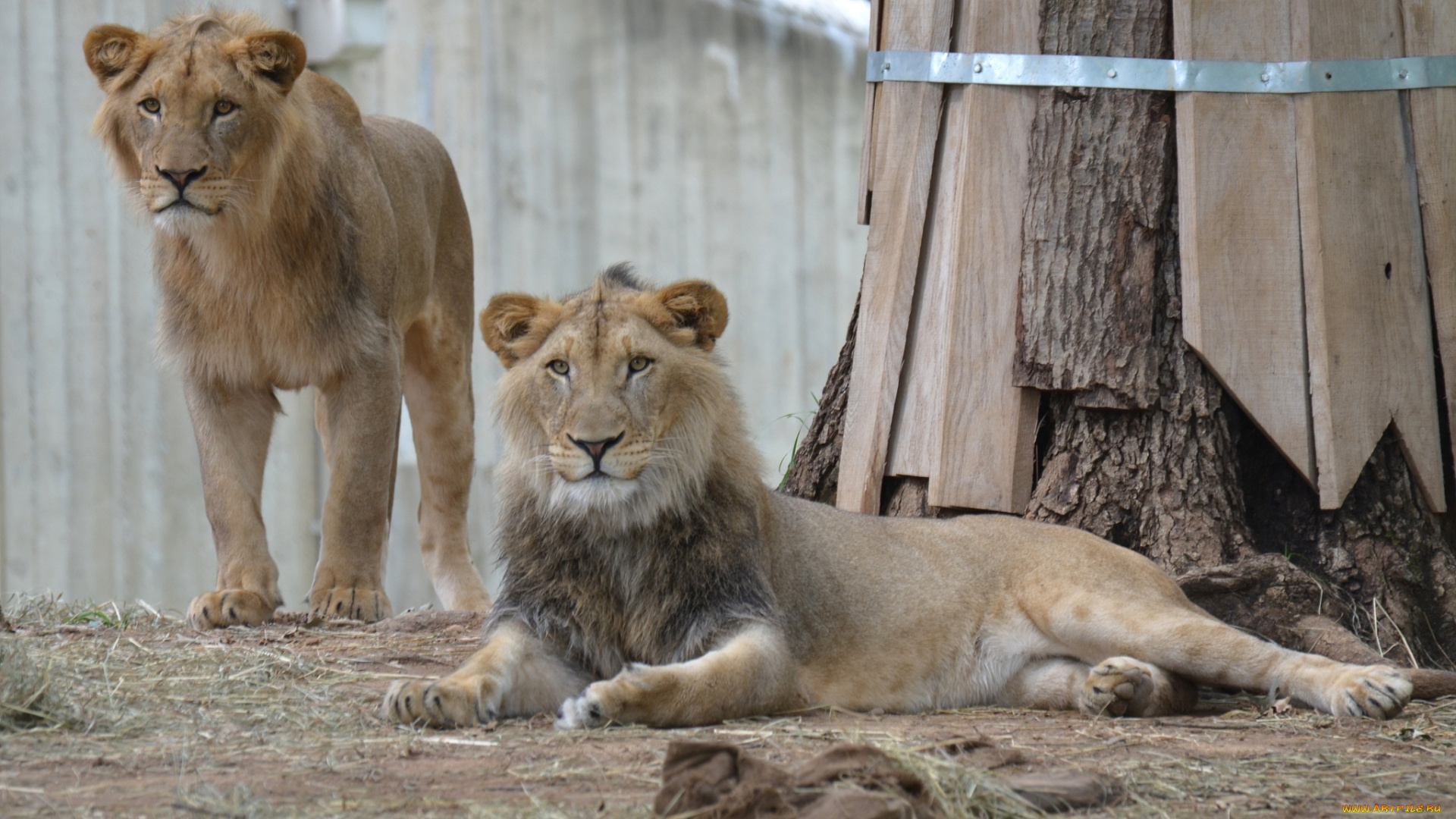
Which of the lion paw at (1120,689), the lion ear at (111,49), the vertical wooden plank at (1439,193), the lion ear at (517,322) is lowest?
the lion paw at (1120,689)

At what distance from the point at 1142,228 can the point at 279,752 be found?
267cm

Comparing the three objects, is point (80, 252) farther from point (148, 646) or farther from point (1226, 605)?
point (1226, 605)

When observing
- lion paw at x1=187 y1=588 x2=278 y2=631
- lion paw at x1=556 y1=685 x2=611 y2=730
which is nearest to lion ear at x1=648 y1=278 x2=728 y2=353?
lion paw at x1=556 y1=685 x2=611 y2=730

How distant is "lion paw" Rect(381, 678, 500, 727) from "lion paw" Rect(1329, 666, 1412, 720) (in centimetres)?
192

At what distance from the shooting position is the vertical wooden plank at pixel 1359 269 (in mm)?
3969

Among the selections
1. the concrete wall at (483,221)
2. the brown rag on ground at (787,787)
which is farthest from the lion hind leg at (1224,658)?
the concrete wall at (483,221)

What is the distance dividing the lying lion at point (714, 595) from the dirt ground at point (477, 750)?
9 cm

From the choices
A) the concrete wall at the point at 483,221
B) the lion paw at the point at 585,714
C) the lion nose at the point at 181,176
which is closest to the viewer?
the lion paw at the point at 585,714

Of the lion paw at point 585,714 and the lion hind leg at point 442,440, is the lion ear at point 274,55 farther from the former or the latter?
the lion paw at point 585,714

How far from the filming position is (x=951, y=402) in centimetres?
422

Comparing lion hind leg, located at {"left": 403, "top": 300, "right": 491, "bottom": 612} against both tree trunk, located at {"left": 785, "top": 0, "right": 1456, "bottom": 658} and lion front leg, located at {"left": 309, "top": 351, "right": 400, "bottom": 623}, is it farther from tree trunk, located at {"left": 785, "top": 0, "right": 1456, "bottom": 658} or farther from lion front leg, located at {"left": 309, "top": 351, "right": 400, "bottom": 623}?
tree trunk, located at {"left": 785, "top": 0, "right": 1456, "bottom": 658}

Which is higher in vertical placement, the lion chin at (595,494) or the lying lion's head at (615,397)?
the lying lion's head at (615,397)

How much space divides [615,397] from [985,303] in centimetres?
138

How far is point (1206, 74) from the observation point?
4090 mm
